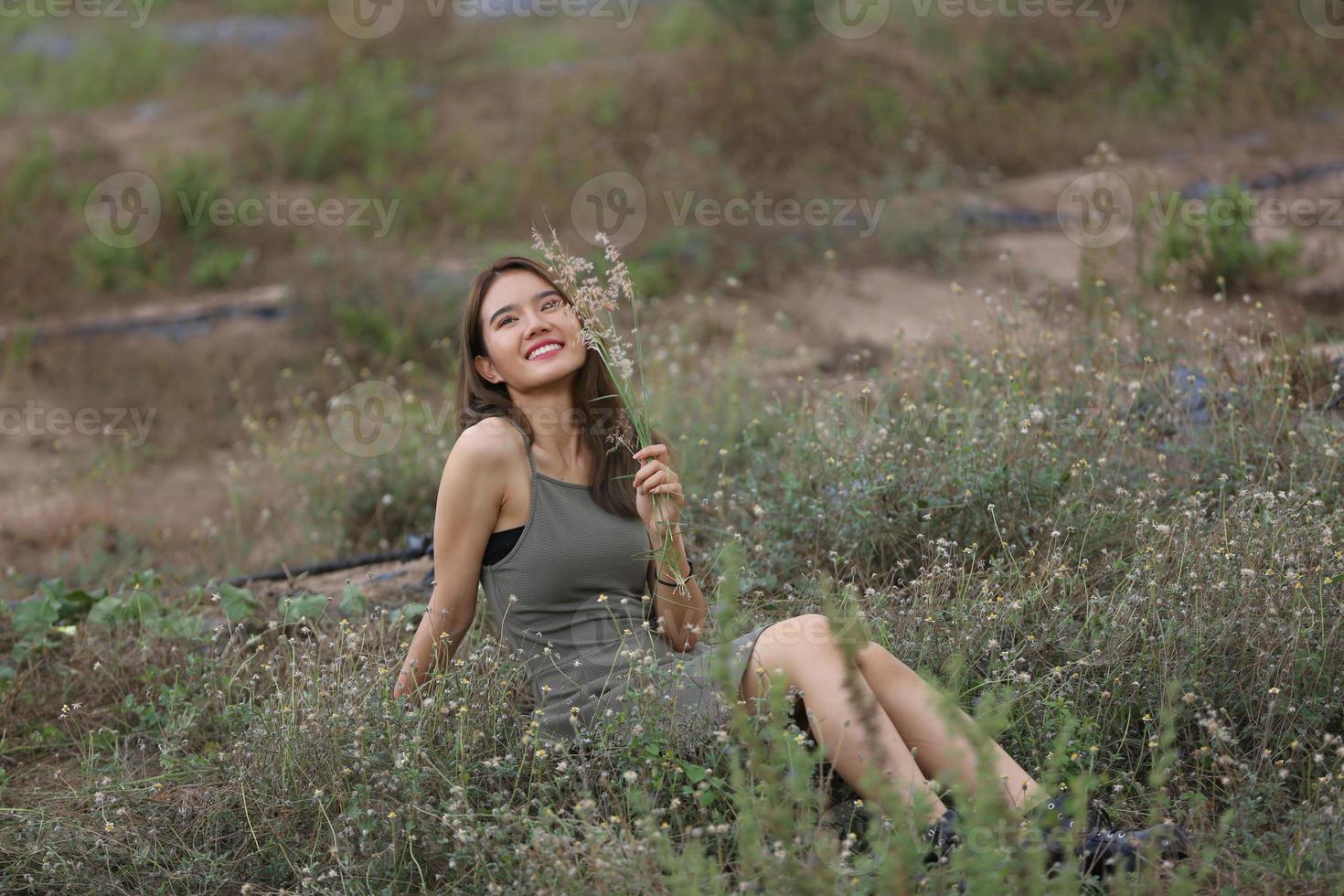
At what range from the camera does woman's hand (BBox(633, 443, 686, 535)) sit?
3.01 m

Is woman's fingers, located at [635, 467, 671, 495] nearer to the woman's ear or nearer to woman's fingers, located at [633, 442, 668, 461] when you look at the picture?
woman's fingers, located at [633, 442, 668, 461]

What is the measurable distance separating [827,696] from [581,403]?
1.09 m

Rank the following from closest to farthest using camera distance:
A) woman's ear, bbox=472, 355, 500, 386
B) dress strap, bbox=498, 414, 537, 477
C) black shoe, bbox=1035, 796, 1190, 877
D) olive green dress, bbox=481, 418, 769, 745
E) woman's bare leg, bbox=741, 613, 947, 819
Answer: black shoe, bbox=1035, 796, 1190, 877 < woman's bare leg, bbox=741, 613, 947, 819 < olive green dress, bbox=481, 418, 769, 745 < dress strap, bbox=498, 414, 537, 477 < woman's ear, bbox=472, 355, 500, 386

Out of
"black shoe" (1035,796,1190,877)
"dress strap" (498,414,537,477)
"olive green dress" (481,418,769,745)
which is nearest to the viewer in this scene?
"black shoe" (1035,796,1190,877)

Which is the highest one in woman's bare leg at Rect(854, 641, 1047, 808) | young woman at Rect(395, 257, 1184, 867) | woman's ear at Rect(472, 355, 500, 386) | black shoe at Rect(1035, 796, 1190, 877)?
woman's ear at Rect(472, 355, 500, 386)

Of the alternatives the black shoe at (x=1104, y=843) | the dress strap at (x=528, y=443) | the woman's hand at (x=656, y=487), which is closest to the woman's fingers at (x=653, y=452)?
the woman's hand at (x=656, y=487)

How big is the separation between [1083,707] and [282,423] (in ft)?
17.5

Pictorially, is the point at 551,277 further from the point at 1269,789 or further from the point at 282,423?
the point at 282,423

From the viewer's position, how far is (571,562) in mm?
3232

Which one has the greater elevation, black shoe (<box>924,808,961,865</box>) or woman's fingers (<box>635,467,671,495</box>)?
woman's fingers (<box>635,467,671,495</box>)

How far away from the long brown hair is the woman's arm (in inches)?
5.7

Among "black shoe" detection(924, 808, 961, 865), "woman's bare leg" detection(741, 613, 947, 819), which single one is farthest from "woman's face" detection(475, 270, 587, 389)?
"black shoe" detection(924, 808, 961, 865)

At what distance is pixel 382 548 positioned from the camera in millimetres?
5207

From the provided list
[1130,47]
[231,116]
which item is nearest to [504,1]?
[231,116]
